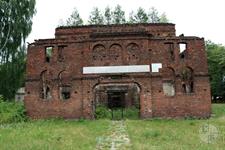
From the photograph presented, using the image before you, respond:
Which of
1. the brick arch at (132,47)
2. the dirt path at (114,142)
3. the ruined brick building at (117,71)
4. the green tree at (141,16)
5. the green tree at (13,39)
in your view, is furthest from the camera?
the green tree at (141,16)

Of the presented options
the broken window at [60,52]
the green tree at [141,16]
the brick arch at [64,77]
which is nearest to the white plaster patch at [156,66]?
the brick arch at [64,77]

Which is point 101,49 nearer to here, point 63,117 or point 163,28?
point 63,117

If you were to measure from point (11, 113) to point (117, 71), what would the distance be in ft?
22.5

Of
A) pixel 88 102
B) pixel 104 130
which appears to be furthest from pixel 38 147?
pixel 88 102

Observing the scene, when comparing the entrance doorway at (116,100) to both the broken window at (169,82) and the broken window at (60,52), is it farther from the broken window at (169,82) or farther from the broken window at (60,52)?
→ the broken window at (60,52)

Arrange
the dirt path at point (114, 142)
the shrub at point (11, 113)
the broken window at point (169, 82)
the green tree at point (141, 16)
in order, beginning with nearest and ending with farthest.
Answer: the dirt path at point (114, 142)
the shrub at point (11, 113)
the broken window at point (169, 82)
the green tree at point (141, 16)

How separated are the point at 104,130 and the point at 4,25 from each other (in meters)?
16.1

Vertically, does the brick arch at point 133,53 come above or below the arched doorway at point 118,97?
above

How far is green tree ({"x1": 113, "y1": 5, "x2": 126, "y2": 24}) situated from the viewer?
46.5 meters

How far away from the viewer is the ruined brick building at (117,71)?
75.7 feet

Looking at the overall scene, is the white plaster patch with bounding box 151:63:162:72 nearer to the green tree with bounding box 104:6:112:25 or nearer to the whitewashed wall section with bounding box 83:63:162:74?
the whitewashed wall section with bounding box 83:63:162:74

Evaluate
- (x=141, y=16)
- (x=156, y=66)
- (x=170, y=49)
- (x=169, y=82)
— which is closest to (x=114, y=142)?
(x=156, y=66)

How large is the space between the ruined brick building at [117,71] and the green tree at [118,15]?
2180 cm

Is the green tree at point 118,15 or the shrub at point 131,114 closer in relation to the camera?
the shrub at point 131,114
